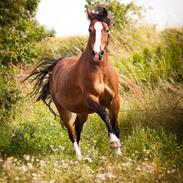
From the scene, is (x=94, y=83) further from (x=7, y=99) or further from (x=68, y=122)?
(x=7, y=99)

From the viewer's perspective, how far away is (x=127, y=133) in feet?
33.2

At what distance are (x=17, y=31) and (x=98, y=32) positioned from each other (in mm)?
4694

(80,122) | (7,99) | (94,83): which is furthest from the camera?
(7,99)

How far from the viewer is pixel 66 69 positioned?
31.6 feet

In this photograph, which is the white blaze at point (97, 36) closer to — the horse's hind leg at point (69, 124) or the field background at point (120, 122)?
the field background at point (120, 122)

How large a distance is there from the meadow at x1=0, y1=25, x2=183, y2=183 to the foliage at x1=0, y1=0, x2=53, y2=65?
0.47 metres

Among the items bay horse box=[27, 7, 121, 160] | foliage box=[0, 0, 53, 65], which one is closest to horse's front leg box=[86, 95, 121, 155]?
bay horse box=[27, 7, 121, 160]

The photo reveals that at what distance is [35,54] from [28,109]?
1.56 meters

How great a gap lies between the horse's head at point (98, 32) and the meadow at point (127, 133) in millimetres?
1420

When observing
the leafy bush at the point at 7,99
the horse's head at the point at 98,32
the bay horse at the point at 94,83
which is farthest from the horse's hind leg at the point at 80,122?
the horse's head at the point at 98,32

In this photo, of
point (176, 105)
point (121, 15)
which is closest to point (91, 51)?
point (176, 105)

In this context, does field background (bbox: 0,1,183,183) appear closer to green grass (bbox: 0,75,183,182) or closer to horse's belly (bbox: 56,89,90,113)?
green grass (bbox: 0,75,183,182)

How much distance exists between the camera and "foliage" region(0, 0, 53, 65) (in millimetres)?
11859

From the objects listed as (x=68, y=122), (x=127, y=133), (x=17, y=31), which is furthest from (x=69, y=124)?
(x=17, y=31)
